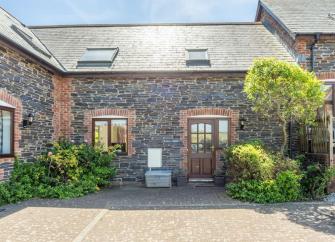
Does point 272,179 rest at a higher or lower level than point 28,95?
lower

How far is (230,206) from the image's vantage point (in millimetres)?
7895

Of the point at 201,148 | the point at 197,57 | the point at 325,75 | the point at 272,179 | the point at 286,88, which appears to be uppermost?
the point at 197,57

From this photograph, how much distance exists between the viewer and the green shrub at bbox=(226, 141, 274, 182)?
8.61 metres

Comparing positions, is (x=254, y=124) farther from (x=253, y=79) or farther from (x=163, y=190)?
(x=163, y=190)

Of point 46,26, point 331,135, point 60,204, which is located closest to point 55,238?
point 60,204

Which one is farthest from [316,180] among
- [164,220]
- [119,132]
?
[119,132]

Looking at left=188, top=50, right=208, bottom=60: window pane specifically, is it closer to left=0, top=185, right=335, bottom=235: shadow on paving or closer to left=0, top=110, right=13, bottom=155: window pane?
left=0, top=185, right=335, bottom=235: shadow on paving

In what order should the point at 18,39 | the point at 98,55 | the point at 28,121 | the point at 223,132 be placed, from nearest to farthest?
1. the point at 28,121
2. the point at 18,39
3. the point at 223,132
4. the point at 98,55

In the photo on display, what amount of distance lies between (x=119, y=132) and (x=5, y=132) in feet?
12.4

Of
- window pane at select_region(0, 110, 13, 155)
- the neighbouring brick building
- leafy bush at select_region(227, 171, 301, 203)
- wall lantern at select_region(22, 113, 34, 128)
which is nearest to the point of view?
leafy bush at select_region(227, 171, 301, 203)

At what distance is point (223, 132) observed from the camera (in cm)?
1145

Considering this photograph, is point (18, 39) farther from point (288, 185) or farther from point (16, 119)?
point (288, 185)

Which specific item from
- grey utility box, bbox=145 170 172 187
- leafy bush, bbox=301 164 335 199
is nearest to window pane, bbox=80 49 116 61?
grey utility box, bbox=145 170 172 187

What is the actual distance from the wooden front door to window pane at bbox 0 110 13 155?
18.6 ft
